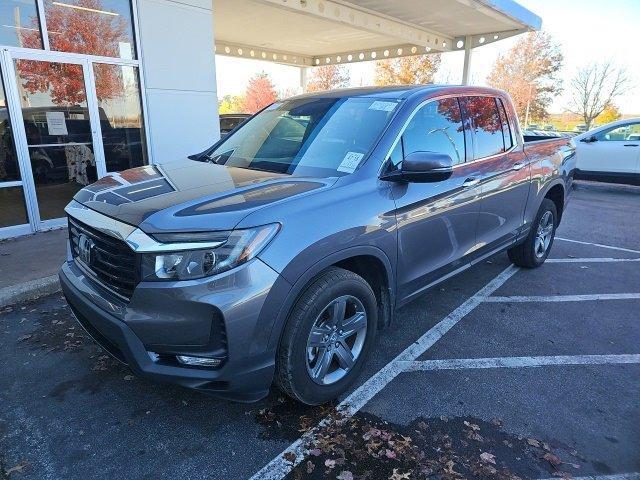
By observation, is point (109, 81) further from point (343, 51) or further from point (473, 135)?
point (343, 51)

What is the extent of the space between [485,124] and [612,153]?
9309mm

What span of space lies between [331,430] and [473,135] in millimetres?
2652

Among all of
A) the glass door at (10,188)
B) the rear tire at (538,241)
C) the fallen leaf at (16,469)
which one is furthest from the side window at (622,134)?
the fallen leaf at (16,469)

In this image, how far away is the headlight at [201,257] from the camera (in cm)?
213

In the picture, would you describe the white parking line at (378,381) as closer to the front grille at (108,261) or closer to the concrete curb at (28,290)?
the front grille at (108,261)

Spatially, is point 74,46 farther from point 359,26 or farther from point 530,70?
point 530,70

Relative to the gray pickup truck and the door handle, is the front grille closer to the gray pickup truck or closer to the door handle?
the gray pickup truck

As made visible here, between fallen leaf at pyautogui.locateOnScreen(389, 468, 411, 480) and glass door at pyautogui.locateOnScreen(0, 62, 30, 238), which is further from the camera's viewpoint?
glass door at pyautogui.locateOnScreen(0, 62, 30, 238)

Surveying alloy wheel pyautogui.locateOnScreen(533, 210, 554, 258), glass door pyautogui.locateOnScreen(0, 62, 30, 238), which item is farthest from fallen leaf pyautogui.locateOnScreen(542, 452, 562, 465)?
glass door pyautogui.locateOnScreen(0, 62, 30, 238)

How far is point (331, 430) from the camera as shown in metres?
2.57

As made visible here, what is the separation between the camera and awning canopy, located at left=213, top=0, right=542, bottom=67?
39.6 feet

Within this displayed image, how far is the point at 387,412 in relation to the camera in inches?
108

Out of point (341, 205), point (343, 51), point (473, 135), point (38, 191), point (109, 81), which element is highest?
point (343, 51)

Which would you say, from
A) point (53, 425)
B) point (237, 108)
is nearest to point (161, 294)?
point (53, 425)
